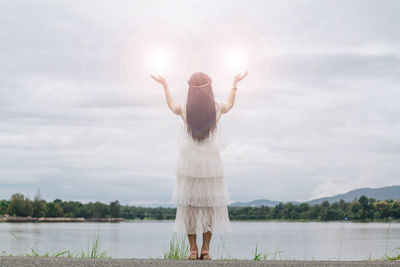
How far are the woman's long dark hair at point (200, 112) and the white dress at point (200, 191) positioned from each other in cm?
10

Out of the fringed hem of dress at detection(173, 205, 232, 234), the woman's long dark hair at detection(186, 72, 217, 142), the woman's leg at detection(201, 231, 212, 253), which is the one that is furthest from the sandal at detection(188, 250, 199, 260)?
the woman's long dark hair at detection(186, 72, 217, 142)

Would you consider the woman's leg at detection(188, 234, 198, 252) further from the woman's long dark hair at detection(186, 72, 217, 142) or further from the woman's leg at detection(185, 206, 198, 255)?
the woman's long dark hair at detection(186, 72, 217, 142)

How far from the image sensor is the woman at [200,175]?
6.53m

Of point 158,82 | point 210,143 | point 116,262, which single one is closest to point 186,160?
point 210,143

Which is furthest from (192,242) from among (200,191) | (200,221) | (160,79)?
(160,79)

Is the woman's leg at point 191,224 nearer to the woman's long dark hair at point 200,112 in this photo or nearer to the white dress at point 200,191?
the white dress at point 200,191

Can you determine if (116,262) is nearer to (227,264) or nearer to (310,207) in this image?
(227,264)

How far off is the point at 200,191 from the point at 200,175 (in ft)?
0.72

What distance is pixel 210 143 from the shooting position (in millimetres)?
6660

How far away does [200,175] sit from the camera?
6504mm

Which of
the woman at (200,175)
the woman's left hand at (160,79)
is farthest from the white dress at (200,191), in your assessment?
the woman's left hand at (160,79)

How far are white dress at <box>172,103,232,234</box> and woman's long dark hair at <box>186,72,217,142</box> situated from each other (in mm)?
102

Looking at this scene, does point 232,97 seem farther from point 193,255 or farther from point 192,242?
point 193,255

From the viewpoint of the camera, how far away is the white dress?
6531 millimetres
